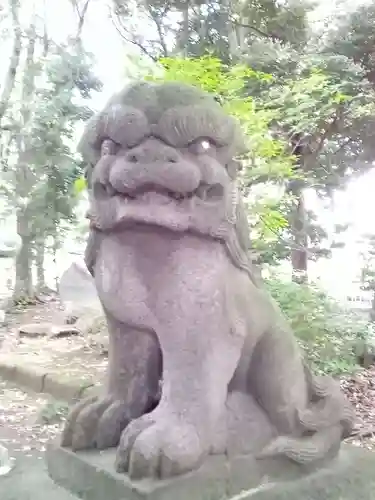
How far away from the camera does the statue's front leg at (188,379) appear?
1051 mm

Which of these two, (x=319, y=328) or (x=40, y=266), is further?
(x=40, y=266)

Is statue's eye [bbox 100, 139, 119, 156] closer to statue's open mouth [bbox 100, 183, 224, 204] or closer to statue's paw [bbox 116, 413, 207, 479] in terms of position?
statue's open mouth [bbox 100, 183, 224, 204]

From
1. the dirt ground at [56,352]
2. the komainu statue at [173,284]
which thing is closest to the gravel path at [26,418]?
the dirt ground at [56,352]

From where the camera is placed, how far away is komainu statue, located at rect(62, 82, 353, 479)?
1.05 m

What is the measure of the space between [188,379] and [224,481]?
0.19 metres

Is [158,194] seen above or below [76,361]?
above

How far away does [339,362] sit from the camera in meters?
3.58

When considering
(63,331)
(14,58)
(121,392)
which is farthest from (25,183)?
(121,392)

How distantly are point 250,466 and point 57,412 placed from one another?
71.8 inches

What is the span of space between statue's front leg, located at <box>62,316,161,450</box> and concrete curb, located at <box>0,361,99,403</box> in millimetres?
1726

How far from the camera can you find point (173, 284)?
1.07m

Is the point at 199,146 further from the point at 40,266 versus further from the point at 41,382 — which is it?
the point at 40,266

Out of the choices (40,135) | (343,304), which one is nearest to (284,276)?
(343,304)

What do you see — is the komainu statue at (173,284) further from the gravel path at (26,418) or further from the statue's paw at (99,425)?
the gravel path at (26,418)
